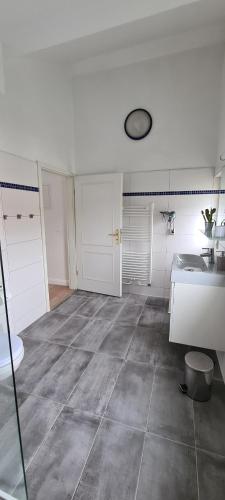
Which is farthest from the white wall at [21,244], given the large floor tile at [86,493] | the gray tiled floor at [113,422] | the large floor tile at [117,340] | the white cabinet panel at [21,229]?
the large floor tile at [86,493]

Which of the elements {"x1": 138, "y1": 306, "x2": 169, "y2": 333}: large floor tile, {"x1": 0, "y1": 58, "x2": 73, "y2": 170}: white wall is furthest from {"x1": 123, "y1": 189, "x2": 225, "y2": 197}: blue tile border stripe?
{"x1": 138, "y1": 306, "x2": 169, "y2": 333}: large floor tile

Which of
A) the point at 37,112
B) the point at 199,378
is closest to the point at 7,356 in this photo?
the point at 199,378

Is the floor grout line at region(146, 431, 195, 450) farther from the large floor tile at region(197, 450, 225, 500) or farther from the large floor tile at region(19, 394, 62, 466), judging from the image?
the large floor tile at region(19, 394, 62, 466)

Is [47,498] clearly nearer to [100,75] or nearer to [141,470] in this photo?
[141,470]

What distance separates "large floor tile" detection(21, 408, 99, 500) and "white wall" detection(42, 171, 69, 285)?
2722mm

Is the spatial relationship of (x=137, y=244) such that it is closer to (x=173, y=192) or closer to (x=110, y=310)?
(x=173, y=192)

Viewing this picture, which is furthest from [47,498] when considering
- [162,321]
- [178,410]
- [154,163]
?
[154,163]

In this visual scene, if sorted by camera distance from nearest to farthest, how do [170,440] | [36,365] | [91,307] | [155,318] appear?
[170,440] < [36,365] < [155,318] < [91,307]

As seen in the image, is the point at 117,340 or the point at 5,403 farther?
the point at 117,340

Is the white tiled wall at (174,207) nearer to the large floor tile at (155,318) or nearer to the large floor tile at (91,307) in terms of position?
the large floor tile at (155,318)

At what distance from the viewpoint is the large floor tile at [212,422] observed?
4.50ft

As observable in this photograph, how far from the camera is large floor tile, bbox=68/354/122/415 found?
1638 millimetres

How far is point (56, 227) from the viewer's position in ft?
13.3

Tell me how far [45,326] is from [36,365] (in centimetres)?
69
